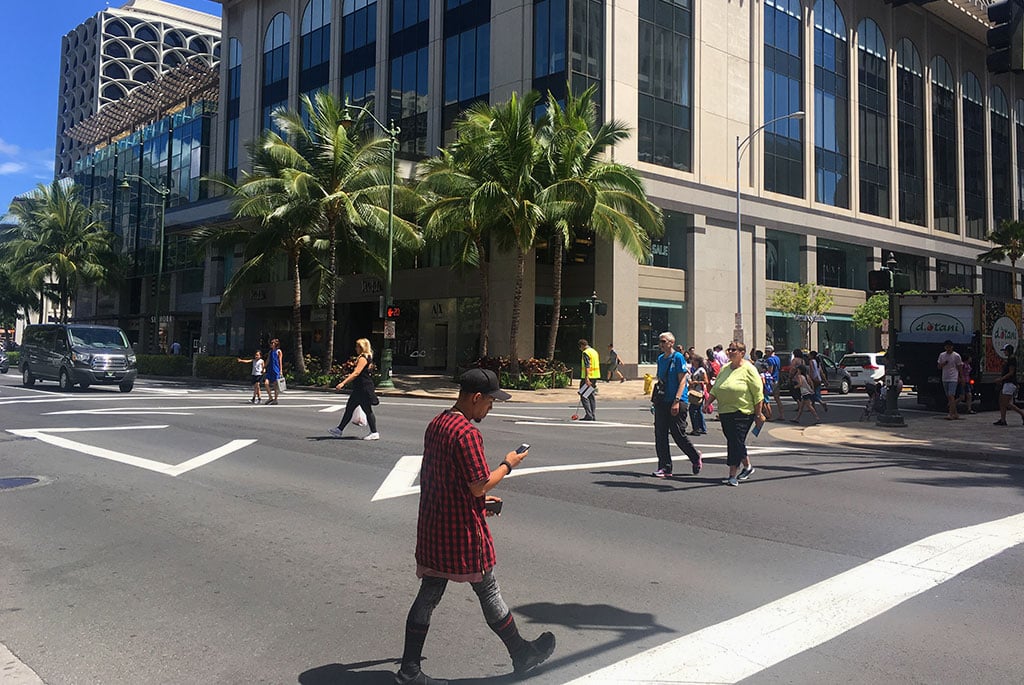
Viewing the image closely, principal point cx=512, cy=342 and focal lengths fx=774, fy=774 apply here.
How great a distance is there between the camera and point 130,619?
4867mm

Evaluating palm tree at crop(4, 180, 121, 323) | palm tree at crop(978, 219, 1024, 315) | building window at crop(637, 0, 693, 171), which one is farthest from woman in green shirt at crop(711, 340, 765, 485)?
palm tree at crop(4, 180, 121, 323)

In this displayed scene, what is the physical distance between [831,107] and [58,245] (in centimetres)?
4859

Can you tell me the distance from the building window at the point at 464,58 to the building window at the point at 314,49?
9.39 metres

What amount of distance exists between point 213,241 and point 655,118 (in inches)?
776

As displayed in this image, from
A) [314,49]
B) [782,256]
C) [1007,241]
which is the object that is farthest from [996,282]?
[314,49]

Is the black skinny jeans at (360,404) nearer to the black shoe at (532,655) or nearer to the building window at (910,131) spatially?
the black shoe at (532,655)

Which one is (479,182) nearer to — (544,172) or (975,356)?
(544,172)

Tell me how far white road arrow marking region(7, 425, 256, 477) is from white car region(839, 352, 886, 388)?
25398 millimetres

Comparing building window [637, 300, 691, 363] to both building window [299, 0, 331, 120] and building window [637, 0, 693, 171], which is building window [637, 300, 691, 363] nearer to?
building window [637, 0, 693, 171]

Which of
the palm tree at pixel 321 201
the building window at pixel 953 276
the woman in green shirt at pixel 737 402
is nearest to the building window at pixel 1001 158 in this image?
the building window at pixel 953 276

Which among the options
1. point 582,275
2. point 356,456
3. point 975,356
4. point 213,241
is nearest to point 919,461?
point 356,456

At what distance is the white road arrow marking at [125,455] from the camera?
10.4 m

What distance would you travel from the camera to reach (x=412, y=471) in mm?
10148

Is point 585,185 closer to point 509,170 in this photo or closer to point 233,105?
point 509,170
